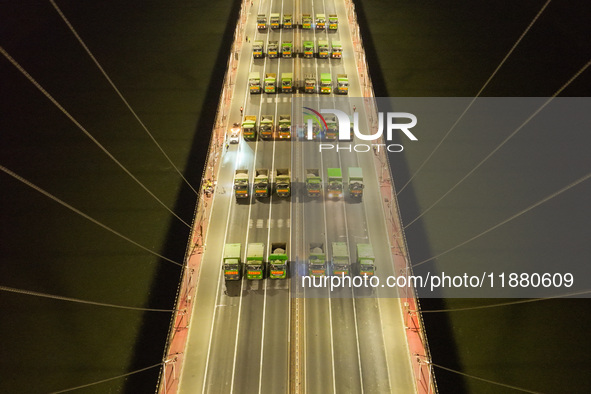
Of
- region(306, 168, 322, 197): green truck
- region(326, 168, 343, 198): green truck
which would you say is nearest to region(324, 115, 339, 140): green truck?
region(326, 168, 343, 198): green truck

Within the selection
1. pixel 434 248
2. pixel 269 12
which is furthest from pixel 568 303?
pixel 269 12

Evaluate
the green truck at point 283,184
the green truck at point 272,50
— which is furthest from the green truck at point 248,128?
the green truck at point 272,50

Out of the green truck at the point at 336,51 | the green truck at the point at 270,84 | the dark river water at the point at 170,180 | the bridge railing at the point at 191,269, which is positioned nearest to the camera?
the bridge railing at the point at 191,269

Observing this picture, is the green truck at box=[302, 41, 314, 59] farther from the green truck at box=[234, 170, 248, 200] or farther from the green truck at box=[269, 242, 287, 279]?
the green truck at box=[269, 242, 287, 279]

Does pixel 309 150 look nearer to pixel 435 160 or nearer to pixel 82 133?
pixel 435 160

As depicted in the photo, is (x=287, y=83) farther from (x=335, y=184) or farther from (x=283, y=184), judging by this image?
(x=335, y=184)

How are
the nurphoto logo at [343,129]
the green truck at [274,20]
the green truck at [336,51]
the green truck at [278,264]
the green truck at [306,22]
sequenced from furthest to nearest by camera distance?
the green truck at [274,20] < the green truck at [306,22] < the green truck at [336,51] < the nurphoto logo at [343,129] < the green truck at [278,264]

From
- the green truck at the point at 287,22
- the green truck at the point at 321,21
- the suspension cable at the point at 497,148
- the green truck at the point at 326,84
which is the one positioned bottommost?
the suspension cable at the point at 497,148

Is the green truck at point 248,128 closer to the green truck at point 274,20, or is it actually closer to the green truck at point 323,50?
the green truck at point 323,50
